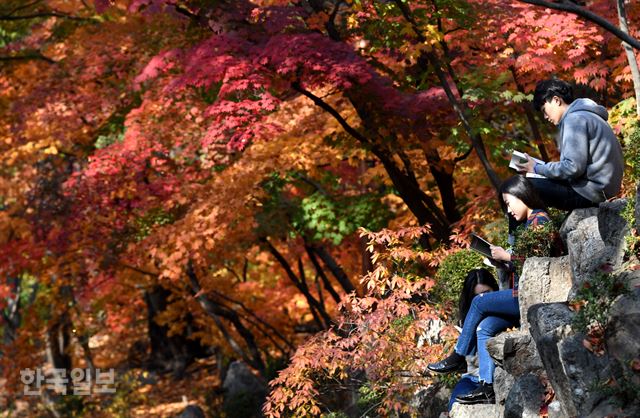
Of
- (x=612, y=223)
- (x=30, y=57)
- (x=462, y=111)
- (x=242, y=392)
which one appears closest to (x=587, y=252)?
(x=612, y=223)

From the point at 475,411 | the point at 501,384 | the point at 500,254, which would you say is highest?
the point at 500,254

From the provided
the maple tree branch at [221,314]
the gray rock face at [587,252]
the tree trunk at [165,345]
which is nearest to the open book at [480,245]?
the gray rock face at [587,252]

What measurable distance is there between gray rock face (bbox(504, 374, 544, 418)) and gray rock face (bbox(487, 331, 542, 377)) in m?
0.10

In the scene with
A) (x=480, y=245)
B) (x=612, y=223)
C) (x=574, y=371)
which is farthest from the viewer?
(x=480, y=245)

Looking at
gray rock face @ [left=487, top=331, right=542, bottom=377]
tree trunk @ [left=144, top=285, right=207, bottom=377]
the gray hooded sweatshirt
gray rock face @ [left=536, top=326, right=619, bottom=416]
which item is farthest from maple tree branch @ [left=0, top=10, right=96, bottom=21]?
gray rock face @ [left=536, top=326, right=619, bottom=416]

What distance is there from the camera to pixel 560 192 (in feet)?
22.1

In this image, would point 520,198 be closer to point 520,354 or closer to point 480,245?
point 480,245

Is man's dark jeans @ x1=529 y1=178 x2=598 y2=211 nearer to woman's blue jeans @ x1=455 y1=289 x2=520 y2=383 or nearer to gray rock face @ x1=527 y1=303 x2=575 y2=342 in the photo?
woman's blue jeans @ x1=455 y1=289 x2=520 y2=383

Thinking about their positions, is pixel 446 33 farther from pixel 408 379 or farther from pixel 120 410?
pixel 120 410

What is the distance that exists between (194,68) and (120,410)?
30.9 feet

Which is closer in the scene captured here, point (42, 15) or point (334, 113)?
point (334, 113)

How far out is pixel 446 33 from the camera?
33.9 ft

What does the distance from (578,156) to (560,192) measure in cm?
39

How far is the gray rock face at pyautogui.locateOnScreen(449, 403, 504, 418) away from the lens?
6820 millimetres
